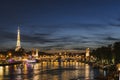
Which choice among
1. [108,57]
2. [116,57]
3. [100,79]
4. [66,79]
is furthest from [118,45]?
[100,79]

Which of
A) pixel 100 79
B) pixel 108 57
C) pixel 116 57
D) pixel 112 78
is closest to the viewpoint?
pixel 112 78

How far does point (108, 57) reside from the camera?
4050 inches

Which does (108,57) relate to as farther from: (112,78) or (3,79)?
(112,78)

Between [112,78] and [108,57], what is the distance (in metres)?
60.2

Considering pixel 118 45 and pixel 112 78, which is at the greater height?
pixel 118 45

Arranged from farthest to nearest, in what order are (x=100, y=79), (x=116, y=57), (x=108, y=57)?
(x=108, y=57)
(x=116, y=57)
(x=100, y=79)

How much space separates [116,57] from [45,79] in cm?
3045

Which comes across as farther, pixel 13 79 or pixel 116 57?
pixel 116 57

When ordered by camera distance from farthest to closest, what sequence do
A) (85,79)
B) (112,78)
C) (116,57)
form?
(116,57)
(85,79)
(112,78)

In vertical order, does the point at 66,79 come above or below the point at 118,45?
below

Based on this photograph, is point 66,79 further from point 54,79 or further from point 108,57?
point 108,57

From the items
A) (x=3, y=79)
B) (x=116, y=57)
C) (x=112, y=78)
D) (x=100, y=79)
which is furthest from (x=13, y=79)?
(x=116, y=57)

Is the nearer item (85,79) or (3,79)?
(85,79)

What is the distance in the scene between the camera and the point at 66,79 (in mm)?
57844
